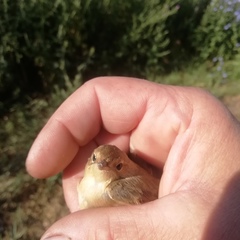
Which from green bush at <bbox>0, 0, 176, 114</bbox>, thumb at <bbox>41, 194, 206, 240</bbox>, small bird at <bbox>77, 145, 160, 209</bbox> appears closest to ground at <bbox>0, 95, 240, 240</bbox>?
green bush at <bbox>0, 0, 176, 114</bbox>

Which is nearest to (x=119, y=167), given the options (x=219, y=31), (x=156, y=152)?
(x=156, y=152)

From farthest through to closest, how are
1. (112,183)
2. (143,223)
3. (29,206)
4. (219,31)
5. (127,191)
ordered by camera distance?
(219,31), (29,206), (112,183), (127,191), (143,223)

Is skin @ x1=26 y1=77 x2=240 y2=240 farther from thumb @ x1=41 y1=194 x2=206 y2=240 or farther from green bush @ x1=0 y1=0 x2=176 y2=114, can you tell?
green bush @ x1=0 y1=0 x2=176 y2=114

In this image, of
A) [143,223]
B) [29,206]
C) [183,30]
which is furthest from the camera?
[183,30]

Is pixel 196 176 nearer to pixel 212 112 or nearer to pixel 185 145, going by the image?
pixel 185 145

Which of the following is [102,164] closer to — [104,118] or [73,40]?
[104,118]

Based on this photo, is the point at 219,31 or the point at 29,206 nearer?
the point at 29,206
